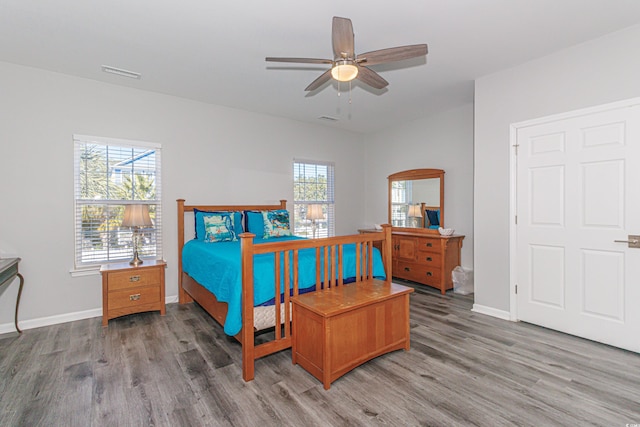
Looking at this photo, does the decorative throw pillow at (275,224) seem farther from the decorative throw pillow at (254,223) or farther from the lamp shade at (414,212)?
the lamp shade at (414,212)

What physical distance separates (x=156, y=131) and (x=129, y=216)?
4.02 ft

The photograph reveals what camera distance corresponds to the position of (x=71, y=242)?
3.55 meters

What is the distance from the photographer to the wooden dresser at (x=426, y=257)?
4492 mm

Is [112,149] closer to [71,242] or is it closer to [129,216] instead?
[129,216]

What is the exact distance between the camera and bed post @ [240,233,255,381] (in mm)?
2213

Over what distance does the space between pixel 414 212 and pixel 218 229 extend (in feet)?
10.6

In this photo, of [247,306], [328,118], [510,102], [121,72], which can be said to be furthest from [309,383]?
[328,118]

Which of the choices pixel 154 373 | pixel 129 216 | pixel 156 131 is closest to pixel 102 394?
pixel 154 373

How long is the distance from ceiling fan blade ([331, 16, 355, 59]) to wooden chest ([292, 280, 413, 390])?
1770 mm

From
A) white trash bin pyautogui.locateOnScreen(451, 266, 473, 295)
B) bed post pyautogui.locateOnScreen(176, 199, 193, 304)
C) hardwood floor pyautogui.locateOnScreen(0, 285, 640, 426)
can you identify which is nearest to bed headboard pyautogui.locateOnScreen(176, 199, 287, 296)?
bed post pyautogui.locateOnScreen(176, 199, 193, 304)

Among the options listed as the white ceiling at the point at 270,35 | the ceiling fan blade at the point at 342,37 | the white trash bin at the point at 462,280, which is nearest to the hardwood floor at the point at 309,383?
the white trash bin at the point at 462,280

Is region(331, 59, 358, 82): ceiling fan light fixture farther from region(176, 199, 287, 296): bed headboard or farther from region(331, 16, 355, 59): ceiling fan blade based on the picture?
region(176, 199, 287, 296): bed headboard

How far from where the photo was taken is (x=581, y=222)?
2.97 meters

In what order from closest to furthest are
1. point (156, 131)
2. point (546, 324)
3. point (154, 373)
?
point (154, 373), point (546, 324), point (156, 131)
